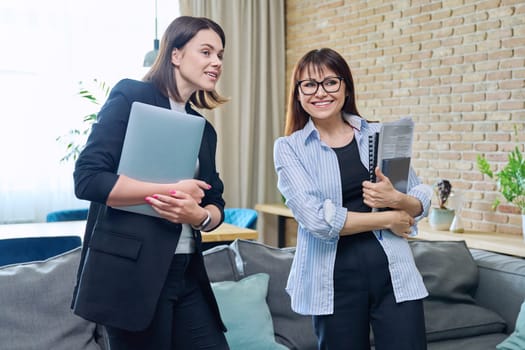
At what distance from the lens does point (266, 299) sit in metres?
2.74

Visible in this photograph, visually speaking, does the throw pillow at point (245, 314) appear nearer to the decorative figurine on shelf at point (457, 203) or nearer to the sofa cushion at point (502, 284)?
the sofa cushion at point (502, 284)

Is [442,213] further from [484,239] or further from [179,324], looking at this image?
[179,324]

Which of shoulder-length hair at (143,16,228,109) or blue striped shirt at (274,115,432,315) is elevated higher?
shoulder-length hair at (143,16,228,109)

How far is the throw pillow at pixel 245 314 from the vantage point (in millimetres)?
2484

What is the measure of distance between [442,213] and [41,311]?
2.79 m

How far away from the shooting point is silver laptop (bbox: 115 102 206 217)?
57.4 inches

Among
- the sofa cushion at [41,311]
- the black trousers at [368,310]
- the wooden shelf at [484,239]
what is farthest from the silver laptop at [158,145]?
the wooden shelf at [484,239]

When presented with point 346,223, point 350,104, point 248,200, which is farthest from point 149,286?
point 248,200

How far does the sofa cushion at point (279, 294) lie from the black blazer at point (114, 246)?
127cm

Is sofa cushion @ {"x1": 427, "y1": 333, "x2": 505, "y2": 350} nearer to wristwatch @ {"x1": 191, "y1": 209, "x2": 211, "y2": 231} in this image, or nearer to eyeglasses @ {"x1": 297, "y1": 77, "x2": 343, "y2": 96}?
eyeglasses @ {"x1": 297, "y1": 77, "x2": 343, "y2": 96}

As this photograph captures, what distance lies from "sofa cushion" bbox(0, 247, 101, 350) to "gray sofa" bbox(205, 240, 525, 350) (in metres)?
0.57

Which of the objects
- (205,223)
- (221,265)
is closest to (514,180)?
(221,265)

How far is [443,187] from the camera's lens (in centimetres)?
440

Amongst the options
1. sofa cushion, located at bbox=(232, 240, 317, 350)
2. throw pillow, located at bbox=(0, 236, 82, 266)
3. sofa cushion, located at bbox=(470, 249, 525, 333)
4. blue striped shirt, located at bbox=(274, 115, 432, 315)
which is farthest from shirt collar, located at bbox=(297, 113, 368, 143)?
throw pillow, located at bbox=(0, 236, 82, 266)
